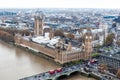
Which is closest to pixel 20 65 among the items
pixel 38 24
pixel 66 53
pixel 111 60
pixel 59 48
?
pixel 59 48

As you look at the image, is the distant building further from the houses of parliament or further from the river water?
the river water

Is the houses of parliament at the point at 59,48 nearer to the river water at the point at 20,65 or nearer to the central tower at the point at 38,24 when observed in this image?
the river water at the point at 20,65

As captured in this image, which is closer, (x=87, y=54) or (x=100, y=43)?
(x=87, y=54)

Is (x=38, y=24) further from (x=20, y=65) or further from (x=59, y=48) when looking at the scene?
(x=20, y=65)

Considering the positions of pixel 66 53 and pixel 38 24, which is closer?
pixel 66 53

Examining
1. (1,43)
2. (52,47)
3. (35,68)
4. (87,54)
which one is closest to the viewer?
(35,68)


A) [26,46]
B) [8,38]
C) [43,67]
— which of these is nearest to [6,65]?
[43,67]

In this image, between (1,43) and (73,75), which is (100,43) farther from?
(1,43)

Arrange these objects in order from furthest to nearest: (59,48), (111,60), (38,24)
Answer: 1. (38,24)
2. (59,48)
3. (111,60)
